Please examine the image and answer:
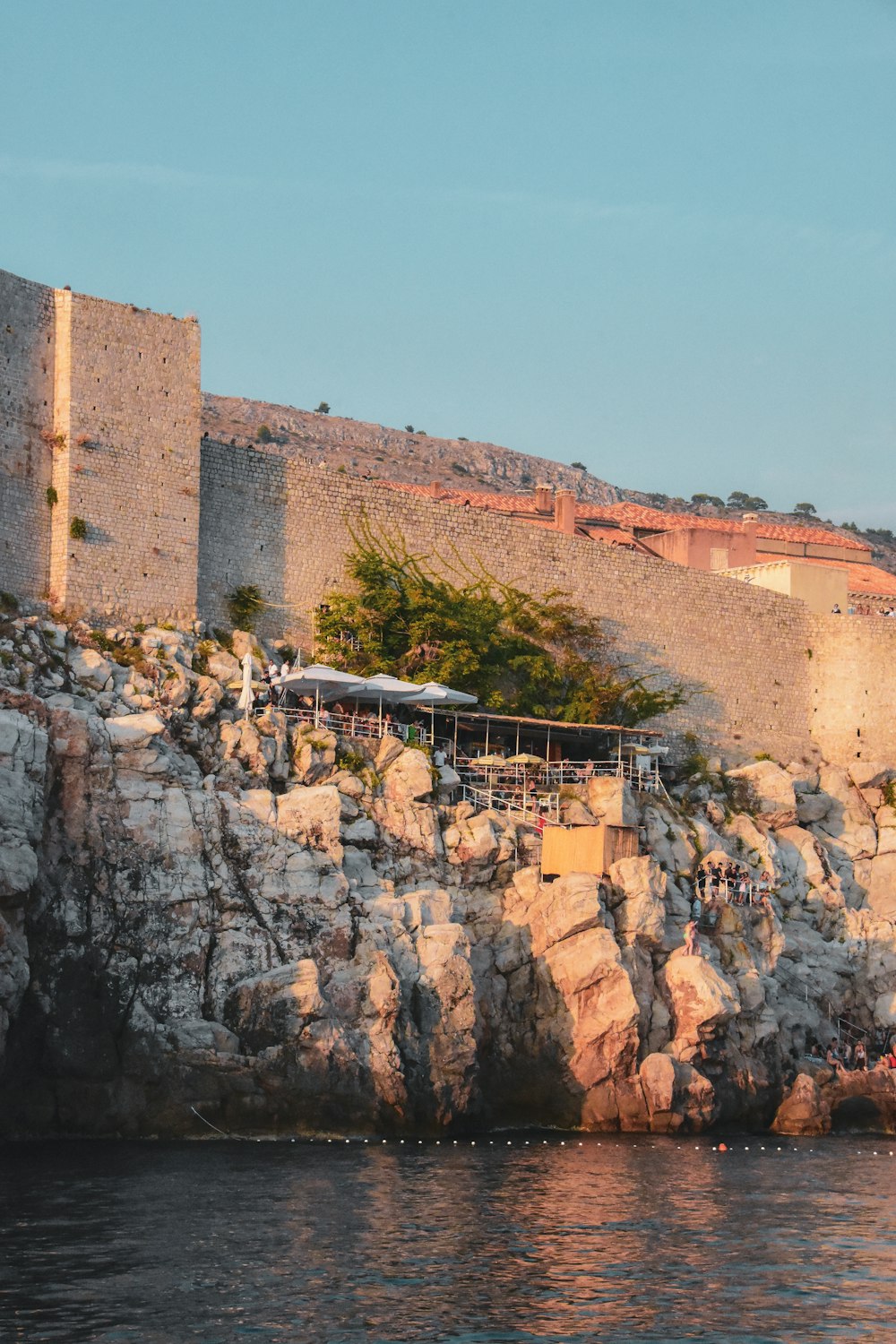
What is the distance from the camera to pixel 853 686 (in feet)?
152

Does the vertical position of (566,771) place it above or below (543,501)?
below

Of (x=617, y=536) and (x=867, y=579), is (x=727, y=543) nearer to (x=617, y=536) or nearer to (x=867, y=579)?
(x=617, y=536)

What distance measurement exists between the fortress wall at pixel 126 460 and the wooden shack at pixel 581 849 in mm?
7717

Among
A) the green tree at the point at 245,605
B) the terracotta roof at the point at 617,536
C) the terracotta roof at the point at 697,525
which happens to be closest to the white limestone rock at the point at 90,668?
the green tree at the point at 245,605

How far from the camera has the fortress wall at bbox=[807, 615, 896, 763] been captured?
45.8m

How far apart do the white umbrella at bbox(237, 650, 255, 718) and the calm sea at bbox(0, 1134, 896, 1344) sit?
8.03m

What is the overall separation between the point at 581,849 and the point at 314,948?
237 inches

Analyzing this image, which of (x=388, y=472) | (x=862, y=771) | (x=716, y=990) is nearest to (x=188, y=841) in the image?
(x=716, y=990)

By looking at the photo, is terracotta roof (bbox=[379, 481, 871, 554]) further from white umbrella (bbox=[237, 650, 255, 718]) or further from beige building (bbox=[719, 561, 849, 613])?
white umbrella (bbox=[237, 650, 255, 718])

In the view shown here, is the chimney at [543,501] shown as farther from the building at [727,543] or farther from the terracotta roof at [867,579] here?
the terracotta roof at [867,579]

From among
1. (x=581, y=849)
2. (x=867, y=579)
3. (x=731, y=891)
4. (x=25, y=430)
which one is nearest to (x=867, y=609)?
(x=867, y=579)

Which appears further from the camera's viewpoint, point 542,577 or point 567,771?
point 542,577

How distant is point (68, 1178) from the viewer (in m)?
24.8

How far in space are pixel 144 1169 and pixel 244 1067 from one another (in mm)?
3104
